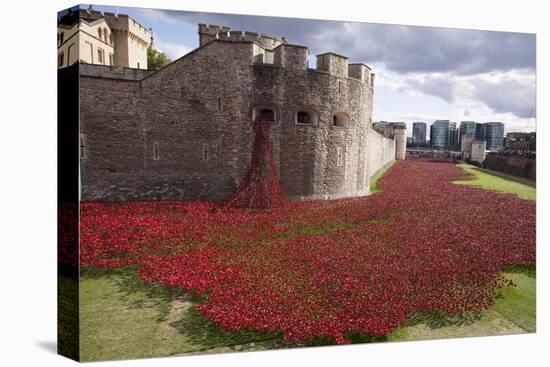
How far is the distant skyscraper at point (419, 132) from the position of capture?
7.78 m

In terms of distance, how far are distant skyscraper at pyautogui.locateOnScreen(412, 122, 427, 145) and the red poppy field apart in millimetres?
1125

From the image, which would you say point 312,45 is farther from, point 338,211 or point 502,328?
point 502,328

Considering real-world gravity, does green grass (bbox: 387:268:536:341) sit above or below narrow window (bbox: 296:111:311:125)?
below

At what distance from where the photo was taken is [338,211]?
26.0ft

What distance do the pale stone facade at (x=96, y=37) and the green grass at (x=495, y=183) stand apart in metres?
7.06

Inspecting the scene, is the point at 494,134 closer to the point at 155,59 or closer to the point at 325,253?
the point at 325,253

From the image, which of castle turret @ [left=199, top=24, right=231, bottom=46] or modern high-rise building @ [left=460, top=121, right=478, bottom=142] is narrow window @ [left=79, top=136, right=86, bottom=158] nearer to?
castle turret @ [left=199, top=24, right=231, bottom=46]

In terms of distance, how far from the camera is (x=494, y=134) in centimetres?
822

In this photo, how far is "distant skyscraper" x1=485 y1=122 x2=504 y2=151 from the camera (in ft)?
26.7

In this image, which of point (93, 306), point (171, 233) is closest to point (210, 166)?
point (171, 233)

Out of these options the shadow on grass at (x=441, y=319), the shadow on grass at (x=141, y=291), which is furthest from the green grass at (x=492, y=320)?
the shadow on grass at (x=141, y=291)

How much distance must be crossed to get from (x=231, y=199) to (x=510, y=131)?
19.0 feet

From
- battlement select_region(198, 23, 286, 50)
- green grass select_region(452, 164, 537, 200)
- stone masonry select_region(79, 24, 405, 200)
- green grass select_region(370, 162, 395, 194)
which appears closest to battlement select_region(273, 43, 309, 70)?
stone masonry select_region(79, 24, 405, 200)

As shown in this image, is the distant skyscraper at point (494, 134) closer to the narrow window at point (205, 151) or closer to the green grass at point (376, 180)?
the green grass at point (376, 180)
